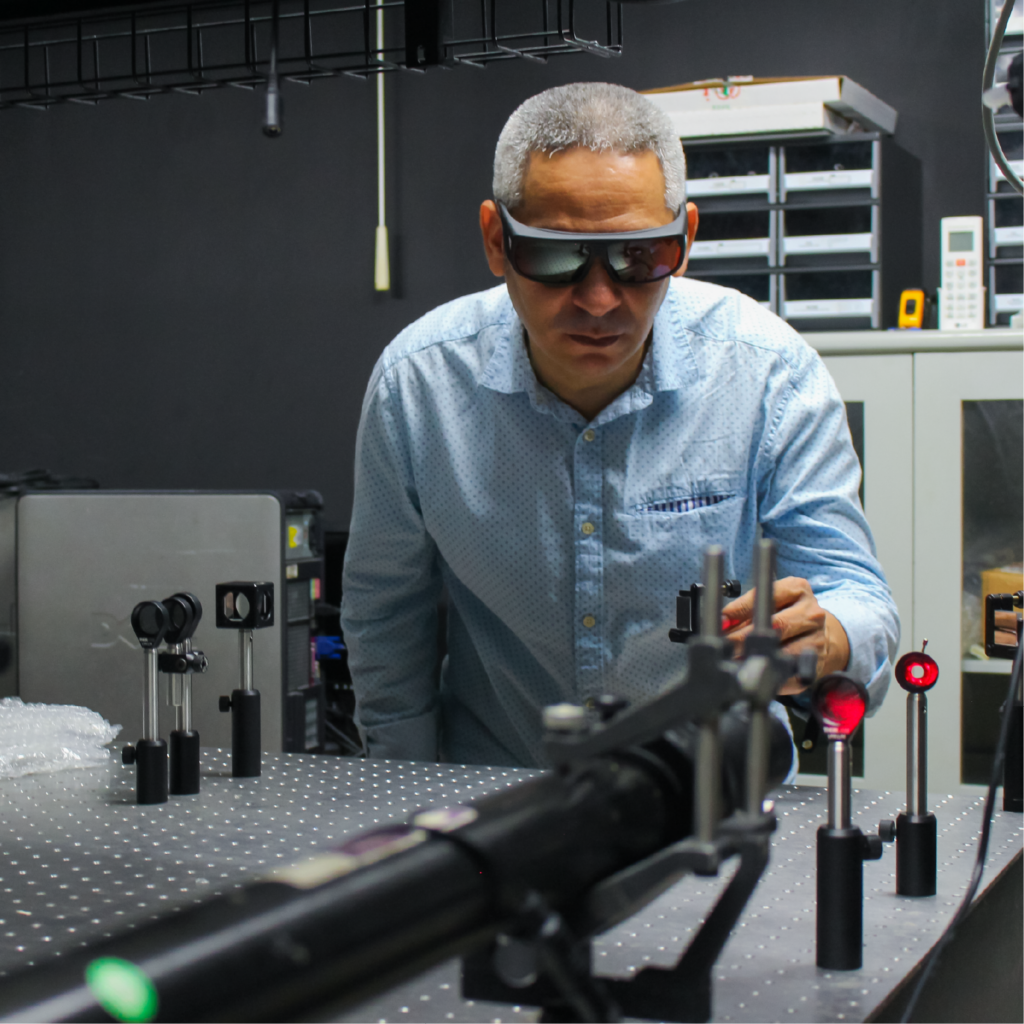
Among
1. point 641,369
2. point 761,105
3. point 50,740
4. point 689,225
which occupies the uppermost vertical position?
point 761,105

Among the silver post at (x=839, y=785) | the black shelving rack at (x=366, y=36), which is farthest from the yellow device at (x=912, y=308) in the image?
the silver post at (x=839, y=785)

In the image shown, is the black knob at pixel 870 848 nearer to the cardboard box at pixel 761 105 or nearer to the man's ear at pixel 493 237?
the man's ear at pixel 493 237

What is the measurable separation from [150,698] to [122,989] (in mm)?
1022

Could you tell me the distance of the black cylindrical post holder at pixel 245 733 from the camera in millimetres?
1348

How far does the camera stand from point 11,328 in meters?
3.69

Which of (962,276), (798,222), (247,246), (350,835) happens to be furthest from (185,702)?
(247,246)

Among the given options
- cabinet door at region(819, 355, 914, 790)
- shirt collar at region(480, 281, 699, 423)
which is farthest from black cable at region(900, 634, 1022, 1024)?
cabinet door at region(819, 355, 914, 790)

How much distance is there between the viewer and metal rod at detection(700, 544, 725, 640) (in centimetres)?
48

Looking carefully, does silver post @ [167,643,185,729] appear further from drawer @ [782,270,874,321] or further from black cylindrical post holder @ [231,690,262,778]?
drawer @ [782,270,874,321]

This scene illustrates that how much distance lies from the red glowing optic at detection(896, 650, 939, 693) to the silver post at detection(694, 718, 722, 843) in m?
0.52

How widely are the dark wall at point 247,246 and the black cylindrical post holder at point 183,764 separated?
2072mm

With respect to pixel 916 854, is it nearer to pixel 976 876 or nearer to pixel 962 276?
pixel 976 876

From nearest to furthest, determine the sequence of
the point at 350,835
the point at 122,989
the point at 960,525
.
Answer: the point at 122,989 < the point at 350,835 < the point at 960,525

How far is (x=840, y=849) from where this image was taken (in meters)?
0.80
